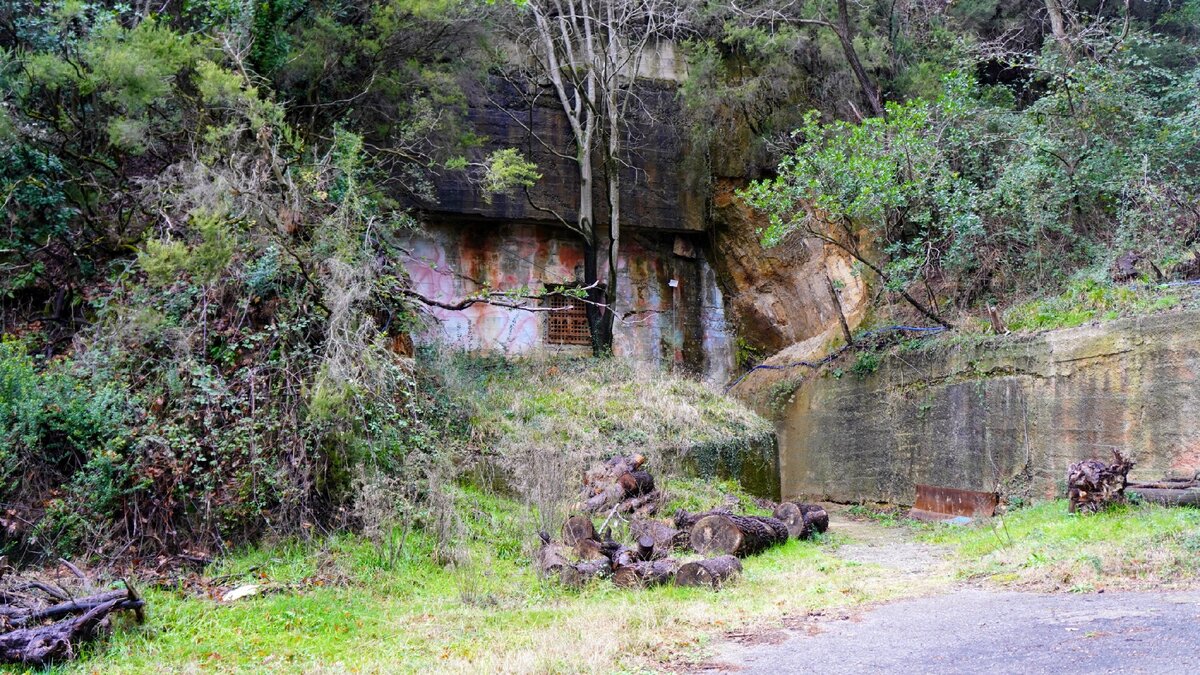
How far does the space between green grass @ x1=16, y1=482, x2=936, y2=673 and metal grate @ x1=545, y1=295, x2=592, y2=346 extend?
32.4 ft

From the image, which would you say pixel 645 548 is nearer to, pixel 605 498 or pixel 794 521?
pixel 605 498

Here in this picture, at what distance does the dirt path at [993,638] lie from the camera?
14.8 feet

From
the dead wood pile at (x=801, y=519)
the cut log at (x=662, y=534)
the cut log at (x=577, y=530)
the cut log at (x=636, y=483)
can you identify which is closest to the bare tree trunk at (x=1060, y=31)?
the dead wood pile at (x=801, y=519)

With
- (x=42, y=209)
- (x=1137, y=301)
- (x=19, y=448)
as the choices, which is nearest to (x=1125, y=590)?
(x=1137, y=301)

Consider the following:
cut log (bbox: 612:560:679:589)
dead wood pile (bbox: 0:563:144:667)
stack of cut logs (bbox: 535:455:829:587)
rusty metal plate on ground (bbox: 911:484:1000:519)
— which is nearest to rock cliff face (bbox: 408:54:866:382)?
rusty metal plate on ground (bbox: 911:484:1000:519)

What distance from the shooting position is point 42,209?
1038 centimetres

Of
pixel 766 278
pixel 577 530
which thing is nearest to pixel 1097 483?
pixel 577 530

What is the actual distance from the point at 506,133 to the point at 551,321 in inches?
161

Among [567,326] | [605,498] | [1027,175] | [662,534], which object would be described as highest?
[1027,175]

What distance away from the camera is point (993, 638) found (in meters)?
5.12

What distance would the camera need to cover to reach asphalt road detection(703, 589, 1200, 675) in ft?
14.7

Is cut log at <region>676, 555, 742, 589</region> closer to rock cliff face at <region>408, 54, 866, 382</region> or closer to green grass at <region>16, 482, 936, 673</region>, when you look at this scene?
green grass at <region>16, 482, 936, 673</region>

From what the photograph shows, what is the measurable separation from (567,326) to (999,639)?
1440 centimetres

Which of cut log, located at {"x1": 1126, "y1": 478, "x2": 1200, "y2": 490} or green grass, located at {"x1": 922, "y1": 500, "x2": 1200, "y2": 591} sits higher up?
cut log, located at {"x1": 1126, "y1": 478, "x2": 1200, "y2": 490}
